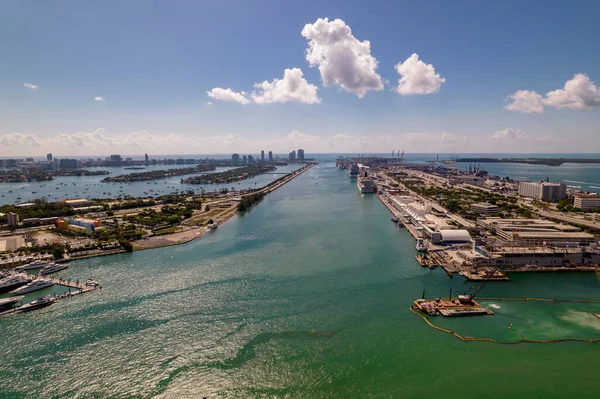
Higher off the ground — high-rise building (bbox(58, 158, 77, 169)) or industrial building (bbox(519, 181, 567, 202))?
high-rise building (bbox(58, 158, 77, 169))

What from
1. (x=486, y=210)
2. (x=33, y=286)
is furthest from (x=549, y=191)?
(x=33, y=286)

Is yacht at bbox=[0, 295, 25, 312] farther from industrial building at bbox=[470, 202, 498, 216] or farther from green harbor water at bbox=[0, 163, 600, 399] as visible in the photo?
industrial building at bbox=[470, 202, 498, 216]

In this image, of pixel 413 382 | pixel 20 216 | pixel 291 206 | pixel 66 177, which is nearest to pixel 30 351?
pixel 413 382

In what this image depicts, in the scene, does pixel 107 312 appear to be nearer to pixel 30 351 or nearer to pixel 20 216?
pixel 30 351

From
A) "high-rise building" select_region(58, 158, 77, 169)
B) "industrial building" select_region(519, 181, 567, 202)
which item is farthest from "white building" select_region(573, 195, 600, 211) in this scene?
"high-rise building" select_region(58, 158, 77, 169)

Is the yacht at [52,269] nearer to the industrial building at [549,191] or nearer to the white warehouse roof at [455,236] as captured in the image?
the white warehouse roof at [455,236]

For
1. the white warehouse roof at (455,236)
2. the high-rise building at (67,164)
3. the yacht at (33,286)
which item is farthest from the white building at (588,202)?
the high-rise building at (67,164)
